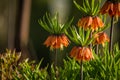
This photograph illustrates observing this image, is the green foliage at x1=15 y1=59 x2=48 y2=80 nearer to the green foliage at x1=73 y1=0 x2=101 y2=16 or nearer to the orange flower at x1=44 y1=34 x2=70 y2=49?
the orange flower at x1=44 y1=34 x2=70 y2=49

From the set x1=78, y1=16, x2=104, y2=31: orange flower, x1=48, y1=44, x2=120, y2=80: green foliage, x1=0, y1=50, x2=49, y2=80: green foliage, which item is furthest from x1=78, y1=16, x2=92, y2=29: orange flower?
x1=0, y1=50, x2=49, y2=80: green foliage

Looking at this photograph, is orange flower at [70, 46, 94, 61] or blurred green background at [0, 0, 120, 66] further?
blurred green background at [0, 0, 120, 66]

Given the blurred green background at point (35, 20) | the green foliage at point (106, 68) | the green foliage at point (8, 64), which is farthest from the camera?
the blurred green background at point (35, 20)

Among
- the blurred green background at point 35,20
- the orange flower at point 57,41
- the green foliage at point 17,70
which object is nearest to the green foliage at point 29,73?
the green foliage at point 17,70

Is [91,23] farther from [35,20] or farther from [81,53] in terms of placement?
[35,20]

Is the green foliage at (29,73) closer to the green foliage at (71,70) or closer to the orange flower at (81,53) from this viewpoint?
the green foliage at (71,70)

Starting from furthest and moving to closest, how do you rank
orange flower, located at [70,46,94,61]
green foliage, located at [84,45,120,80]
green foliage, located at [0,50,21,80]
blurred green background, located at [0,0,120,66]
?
1. blurred green background, located at [0,0,120,66]
2. green foliage, located at [0,50,21,80]
3. green foliage, located at [84,45,120,80]
4. orange flower, located at [70,46,94,61]

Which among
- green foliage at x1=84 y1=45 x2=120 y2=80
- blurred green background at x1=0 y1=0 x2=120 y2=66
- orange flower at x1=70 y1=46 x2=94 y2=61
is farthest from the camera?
blurred green background at x1=0 y1=0 x2=120 y2=66

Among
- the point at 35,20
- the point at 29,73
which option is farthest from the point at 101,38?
the point at 35,20

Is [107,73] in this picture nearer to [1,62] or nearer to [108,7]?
[108,7]
